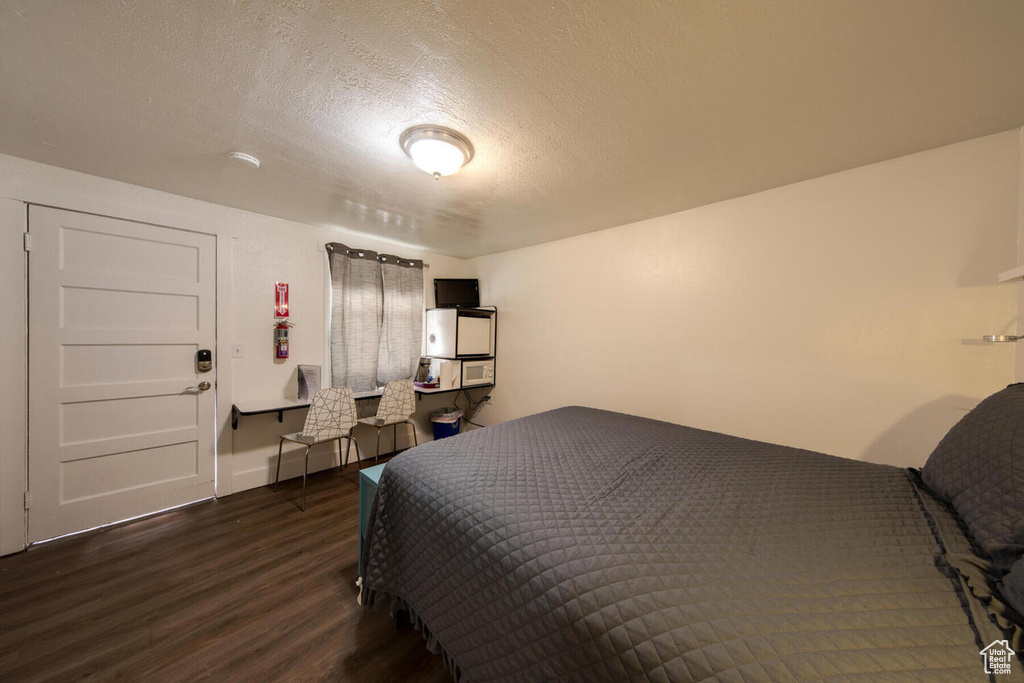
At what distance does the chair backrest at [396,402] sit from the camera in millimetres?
3125

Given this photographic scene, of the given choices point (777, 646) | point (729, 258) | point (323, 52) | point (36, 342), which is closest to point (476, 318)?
Result: point (729, 258)

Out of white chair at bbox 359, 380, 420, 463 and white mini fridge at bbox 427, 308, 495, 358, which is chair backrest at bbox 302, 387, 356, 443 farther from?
white mini fridge at bbox 427, 308, 495, 358

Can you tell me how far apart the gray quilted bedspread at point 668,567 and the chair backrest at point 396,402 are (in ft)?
5.32

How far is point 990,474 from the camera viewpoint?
99 cm

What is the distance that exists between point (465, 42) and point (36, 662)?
2947 mm

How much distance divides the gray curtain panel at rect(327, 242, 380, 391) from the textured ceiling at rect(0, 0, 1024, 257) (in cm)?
118

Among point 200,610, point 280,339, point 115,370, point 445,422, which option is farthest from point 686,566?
point 115,370

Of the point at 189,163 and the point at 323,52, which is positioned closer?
the point at 323,52

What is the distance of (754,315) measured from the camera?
2307 millimetres

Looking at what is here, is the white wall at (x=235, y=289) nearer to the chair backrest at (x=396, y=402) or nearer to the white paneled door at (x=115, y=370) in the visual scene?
the white paneled door at (x=115, y=370)

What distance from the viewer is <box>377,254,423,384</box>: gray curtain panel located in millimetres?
3637

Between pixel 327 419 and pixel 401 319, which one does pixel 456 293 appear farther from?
pixel 327 419

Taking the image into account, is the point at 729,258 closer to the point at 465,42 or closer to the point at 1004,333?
the point at 1004,333

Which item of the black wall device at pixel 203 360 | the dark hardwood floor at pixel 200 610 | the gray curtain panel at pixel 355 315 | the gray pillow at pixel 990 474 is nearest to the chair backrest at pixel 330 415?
the gray curtain panel at pixel 355 315
